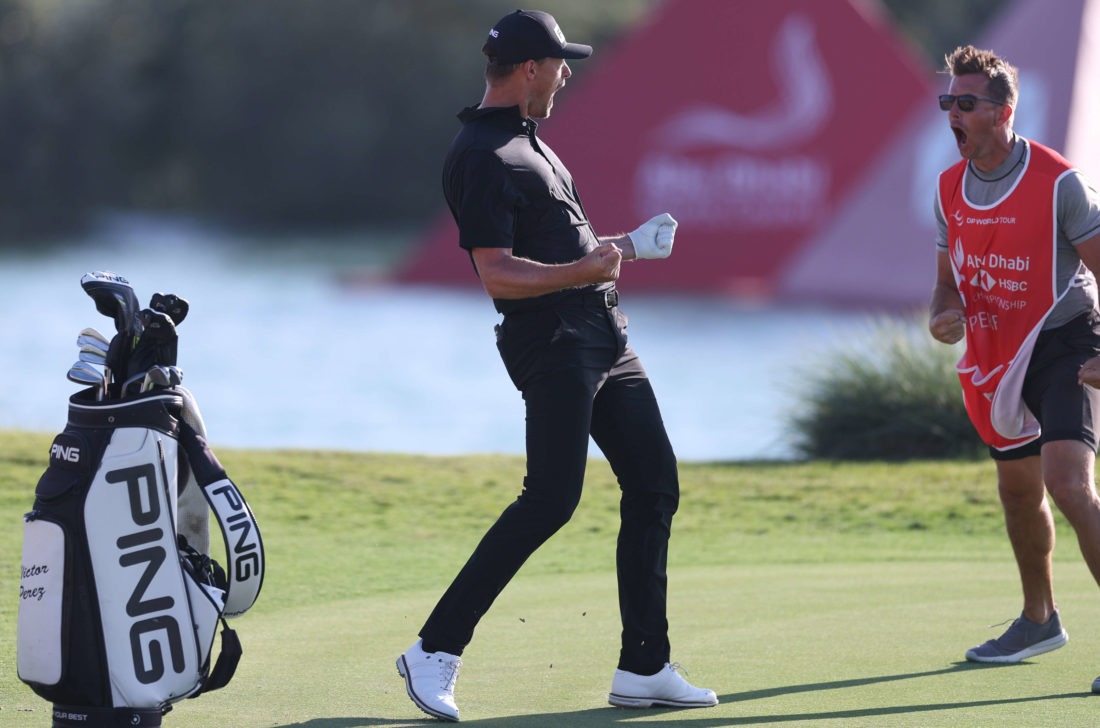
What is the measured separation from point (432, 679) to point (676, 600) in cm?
180

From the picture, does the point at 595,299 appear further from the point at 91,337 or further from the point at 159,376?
the point at 91,337

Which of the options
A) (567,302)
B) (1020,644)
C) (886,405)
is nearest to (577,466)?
(567,302)

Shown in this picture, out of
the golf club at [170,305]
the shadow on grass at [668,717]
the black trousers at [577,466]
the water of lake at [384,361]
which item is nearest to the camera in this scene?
the golf club at [170,305]

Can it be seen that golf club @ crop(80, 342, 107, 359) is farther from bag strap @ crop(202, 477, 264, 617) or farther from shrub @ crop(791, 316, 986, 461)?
shrub @ crop(791, 316, 986, 461)

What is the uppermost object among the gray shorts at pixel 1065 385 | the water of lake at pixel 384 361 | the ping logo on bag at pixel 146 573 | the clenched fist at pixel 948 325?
the clenched fist at pixel 948 325

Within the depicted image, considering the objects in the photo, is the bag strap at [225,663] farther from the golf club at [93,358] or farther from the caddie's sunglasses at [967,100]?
Answer: the caddie's sunglasses at [967,100]

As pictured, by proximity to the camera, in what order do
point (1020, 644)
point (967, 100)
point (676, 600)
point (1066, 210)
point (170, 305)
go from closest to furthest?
1. point (170, 305)
2. point (1066, 210)
3. point (967, 100)
4. point (1020, 644)
5. point (676, 600)

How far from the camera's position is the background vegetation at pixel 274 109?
4700 centimetres

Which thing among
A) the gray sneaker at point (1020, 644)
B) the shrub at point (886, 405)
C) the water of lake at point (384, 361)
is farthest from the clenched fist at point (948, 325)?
the water of lake at point (384, 361)

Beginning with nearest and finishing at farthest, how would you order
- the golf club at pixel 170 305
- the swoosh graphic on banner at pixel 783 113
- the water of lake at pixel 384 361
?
the golf club at pixel 170 305, the water of lake at pixel 384 361, the swoosh graphic on banner at pixel 783 113

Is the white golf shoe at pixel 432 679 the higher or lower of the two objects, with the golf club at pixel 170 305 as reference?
lower

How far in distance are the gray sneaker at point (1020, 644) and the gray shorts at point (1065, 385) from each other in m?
0.58

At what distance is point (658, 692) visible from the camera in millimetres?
4223

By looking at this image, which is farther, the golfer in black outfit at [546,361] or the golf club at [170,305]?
the golfer in black outfit at [546,361]
